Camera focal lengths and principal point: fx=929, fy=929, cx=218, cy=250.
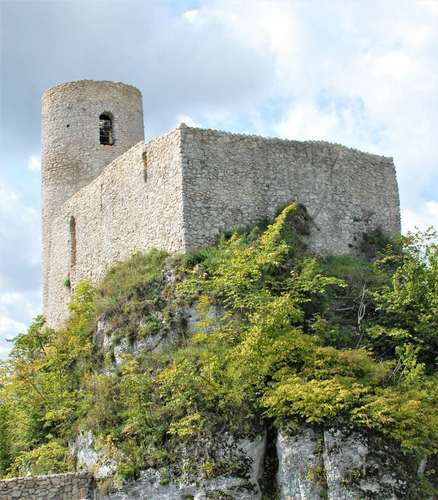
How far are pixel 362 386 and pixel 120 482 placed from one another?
5.17 meters

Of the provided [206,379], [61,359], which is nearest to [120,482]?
[206,379]

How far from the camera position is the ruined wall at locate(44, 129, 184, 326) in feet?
76.8

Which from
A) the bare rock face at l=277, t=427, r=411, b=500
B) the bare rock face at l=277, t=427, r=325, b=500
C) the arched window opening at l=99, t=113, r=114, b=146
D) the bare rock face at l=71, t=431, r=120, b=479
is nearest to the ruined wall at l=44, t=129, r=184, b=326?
the arched window opening at l=99, t=113, r=114, b=146

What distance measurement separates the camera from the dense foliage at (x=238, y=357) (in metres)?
18.0

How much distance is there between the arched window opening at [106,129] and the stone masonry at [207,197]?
2.64 metres

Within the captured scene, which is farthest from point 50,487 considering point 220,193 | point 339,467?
point 220,193

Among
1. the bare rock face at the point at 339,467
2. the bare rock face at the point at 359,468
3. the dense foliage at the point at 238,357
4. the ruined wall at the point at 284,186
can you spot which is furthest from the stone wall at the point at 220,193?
the bare rock face at the point at 359,468

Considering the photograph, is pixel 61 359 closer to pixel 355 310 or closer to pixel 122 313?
pixel 122 313

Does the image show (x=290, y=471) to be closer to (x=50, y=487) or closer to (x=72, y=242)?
(x=50, y=487)

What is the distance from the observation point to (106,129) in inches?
1271

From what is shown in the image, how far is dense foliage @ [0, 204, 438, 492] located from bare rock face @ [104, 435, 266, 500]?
23 cm

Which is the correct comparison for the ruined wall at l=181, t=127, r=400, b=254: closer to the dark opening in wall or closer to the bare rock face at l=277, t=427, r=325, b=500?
the dark opening in wall

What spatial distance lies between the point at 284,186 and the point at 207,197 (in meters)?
2.53

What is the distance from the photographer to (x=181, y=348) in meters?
20.4
